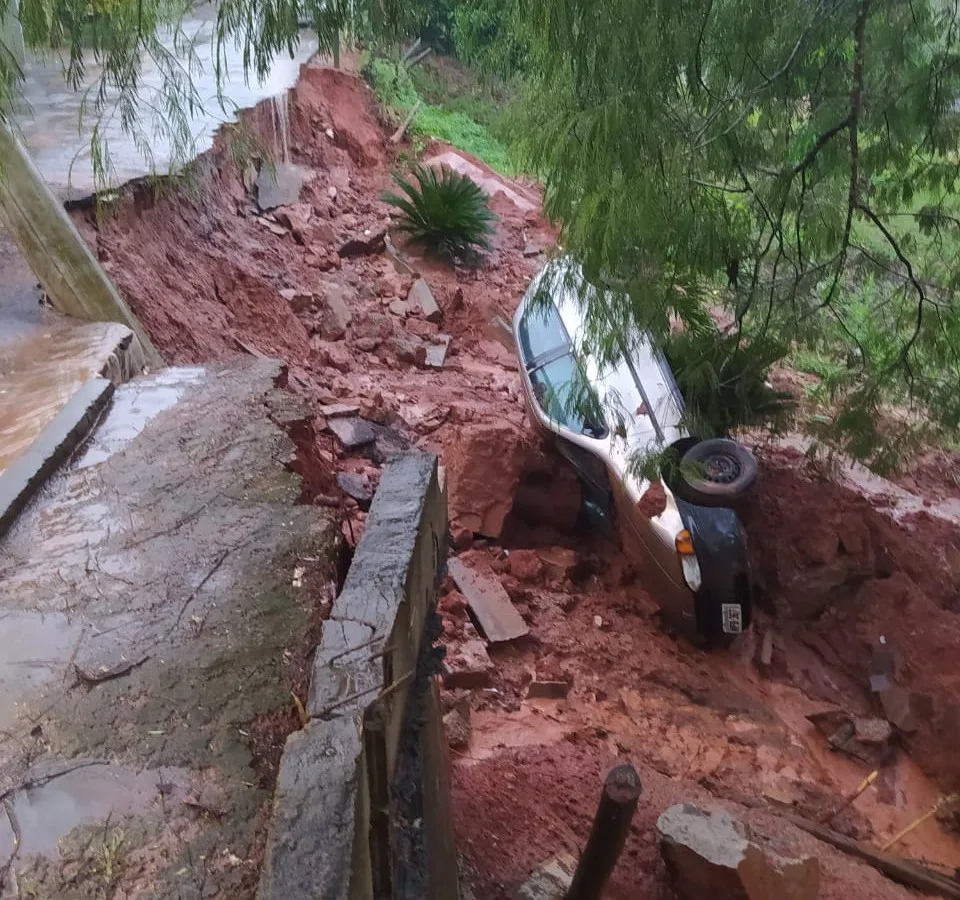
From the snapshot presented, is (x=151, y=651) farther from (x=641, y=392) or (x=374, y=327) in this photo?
(x=374, y=327)

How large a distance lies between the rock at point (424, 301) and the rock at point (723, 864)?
554cm

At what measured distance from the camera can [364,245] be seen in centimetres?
844

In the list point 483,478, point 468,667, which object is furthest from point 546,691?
point 483,478

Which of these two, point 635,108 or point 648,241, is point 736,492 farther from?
point 635,108

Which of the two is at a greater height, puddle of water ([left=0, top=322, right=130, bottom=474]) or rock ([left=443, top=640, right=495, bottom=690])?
puddle of water ([left=0, top=322, right=130, bottom=474])

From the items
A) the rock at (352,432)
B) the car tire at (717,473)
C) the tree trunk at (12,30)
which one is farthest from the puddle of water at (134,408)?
the car tire at (717,473)

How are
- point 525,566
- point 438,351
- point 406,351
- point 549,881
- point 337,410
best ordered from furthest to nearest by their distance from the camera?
point 438,351
point 406,351
point 525,566
point 337,410
point 549,881

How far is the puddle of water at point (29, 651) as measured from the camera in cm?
212

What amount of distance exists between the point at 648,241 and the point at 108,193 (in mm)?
3277

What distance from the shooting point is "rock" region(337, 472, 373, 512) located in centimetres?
354

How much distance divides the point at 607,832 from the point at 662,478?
248cm

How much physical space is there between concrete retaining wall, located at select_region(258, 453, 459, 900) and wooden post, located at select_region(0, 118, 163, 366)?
8.15 feet

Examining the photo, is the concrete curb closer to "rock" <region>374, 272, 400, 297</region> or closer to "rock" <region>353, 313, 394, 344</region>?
"rock" <region>353, 313, 394, 344</region>

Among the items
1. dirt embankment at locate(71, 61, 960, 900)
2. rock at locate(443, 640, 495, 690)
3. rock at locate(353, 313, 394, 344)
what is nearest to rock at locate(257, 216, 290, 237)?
dirt embankment at locate(71, 61, 960, 900)
